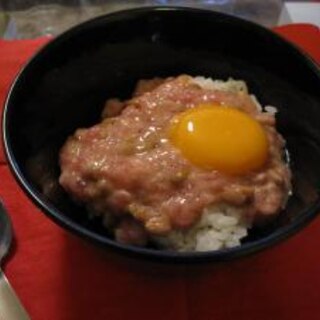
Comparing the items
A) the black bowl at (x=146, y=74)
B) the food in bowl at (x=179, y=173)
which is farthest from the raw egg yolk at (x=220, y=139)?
the black bowl at (x=146, y=74)

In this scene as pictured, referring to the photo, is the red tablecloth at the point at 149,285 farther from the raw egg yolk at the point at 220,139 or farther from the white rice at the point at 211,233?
the raw egg yolk at the point at 220,139

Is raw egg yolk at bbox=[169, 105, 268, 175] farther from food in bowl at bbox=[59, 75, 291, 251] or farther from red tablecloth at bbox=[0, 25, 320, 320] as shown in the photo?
red tablecloth at bbox=[0, 25, 320, 320]

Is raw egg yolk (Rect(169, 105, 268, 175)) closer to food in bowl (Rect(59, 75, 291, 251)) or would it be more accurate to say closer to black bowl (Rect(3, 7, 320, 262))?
food in bowl (Rect(59, 75, 291, 251))

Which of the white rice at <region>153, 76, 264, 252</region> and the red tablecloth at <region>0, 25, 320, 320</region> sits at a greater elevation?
the white rice at <region>153, 76, 264, 252</region>

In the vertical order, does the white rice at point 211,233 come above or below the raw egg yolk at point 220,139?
below

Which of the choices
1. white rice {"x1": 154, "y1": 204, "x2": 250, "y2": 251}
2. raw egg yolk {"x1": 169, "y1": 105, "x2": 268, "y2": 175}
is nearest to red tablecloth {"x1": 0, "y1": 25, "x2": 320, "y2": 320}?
white rice {"x1": 154, "y1": 204, "x2": 250, "y2": 251}

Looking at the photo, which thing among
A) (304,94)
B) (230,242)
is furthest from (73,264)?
(304,94)

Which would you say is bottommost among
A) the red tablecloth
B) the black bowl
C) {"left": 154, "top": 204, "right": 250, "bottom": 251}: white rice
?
the red tablecloth
